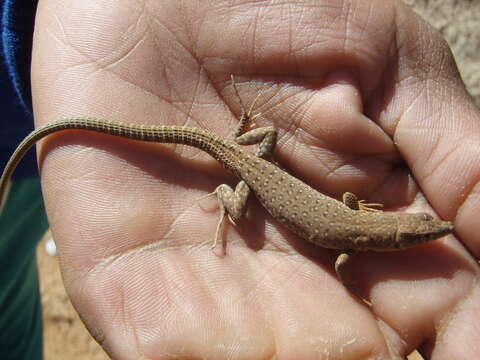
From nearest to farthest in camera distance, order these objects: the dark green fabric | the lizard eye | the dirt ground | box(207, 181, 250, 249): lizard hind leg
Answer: the lizard eye, box(207, 181, 250, 249): lizard hind leg, the dark green fabric, the dirt ground

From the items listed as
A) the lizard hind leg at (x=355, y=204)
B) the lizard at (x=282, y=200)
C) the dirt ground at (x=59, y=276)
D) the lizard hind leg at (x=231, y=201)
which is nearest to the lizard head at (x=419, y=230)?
the lizard at (x=282, y=200)

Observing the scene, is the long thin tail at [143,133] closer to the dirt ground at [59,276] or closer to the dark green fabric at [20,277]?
the dark green fabric at [20,277]

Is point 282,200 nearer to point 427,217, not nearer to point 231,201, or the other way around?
point 231,201

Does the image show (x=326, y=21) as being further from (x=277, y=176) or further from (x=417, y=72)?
(x=277, y=176)

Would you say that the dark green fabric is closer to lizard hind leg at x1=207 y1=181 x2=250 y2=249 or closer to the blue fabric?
the blue fabric

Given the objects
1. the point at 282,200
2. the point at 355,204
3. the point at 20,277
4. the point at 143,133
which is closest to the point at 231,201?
the point at 282,200

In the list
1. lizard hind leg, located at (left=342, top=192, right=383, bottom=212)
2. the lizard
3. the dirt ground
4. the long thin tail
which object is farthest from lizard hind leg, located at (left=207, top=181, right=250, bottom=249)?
the dirt ground

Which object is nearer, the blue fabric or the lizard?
the lizard
